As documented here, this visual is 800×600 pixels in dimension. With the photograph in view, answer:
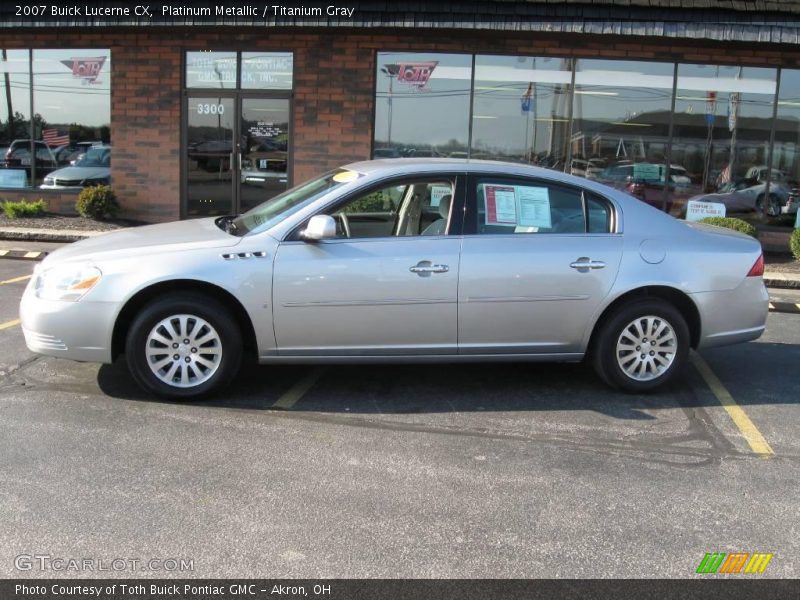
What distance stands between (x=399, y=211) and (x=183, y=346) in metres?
1.71

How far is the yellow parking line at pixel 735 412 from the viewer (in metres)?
4.65

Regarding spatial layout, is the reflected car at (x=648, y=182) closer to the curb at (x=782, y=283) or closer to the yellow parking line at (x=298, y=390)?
the curb at (x=782, y=283)

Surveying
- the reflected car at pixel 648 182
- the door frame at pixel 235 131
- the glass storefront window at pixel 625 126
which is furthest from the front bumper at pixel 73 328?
the reflected car at pixel 648 182

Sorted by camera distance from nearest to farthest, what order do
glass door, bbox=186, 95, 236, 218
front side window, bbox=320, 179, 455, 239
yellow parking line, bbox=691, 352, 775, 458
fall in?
yellow parking line, bbox=691, 352, 775, 458 < front side window, bbox=320, 179, 455, 239 < glass door, bbox=186, 95, 236, 218

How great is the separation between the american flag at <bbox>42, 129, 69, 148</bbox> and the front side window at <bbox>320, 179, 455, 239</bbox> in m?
10.5

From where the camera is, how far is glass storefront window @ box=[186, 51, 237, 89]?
1288 centimetres

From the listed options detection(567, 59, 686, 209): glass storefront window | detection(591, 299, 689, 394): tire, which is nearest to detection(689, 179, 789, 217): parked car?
detection(567, 59, 686, 209): glass storefront window

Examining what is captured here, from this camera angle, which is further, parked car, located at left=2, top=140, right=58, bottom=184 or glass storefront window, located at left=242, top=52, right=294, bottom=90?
parked car, located at left=2, top=140, right=58, bottom=184

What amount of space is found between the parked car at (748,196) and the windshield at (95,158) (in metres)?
10.1

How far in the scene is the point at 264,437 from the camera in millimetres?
4516

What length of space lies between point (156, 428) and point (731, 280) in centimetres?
403

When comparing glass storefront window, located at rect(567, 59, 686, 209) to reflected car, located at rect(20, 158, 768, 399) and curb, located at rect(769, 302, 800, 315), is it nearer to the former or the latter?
curb, located at rect(769, 302, 800, 315)

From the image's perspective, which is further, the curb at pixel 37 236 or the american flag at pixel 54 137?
the american flag at pixel 54 137
